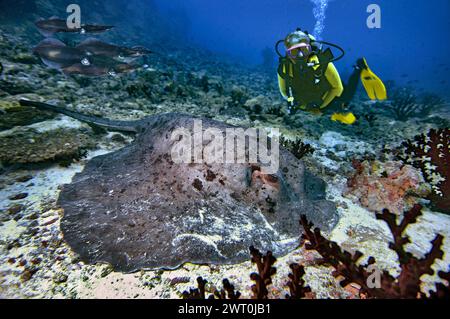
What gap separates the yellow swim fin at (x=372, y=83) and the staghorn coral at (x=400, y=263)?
566cm

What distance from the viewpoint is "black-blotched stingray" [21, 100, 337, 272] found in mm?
2688

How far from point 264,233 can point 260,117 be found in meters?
6.63

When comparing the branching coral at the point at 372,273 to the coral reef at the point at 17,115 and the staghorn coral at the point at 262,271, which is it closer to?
the staghorn coral at the point at 262,271

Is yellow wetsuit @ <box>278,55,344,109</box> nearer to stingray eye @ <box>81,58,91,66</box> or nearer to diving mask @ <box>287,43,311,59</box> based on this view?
diving mask @ <box>287,43,311,59</box>

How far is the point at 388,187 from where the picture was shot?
4.61m

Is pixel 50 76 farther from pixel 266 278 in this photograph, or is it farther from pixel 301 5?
pixel 301 5

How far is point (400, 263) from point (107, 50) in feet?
35.9

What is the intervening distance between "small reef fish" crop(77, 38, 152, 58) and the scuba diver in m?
A: 5.64

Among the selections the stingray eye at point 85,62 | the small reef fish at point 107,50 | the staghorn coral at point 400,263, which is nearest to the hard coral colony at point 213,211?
the staghorn coral at point 400,263

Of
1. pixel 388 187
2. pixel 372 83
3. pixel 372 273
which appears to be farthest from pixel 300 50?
pixel 372 273

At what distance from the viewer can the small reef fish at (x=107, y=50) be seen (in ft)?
29.7

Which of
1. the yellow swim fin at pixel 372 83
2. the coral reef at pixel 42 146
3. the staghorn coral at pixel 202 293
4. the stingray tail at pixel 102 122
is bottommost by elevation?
the staghorn coral at pixel 202 293

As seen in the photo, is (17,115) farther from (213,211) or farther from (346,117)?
(346,117)

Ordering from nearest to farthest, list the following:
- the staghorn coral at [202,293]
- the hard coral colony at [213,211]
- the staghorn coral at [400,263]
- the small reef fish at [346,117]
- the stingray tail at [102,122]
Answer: the staghorn coral at [400,263] < the staghorn coral at [202,293] < the hard coral colony at [213,211] < the stingray tail at [102,122] < the small reef fish at [346,117]
